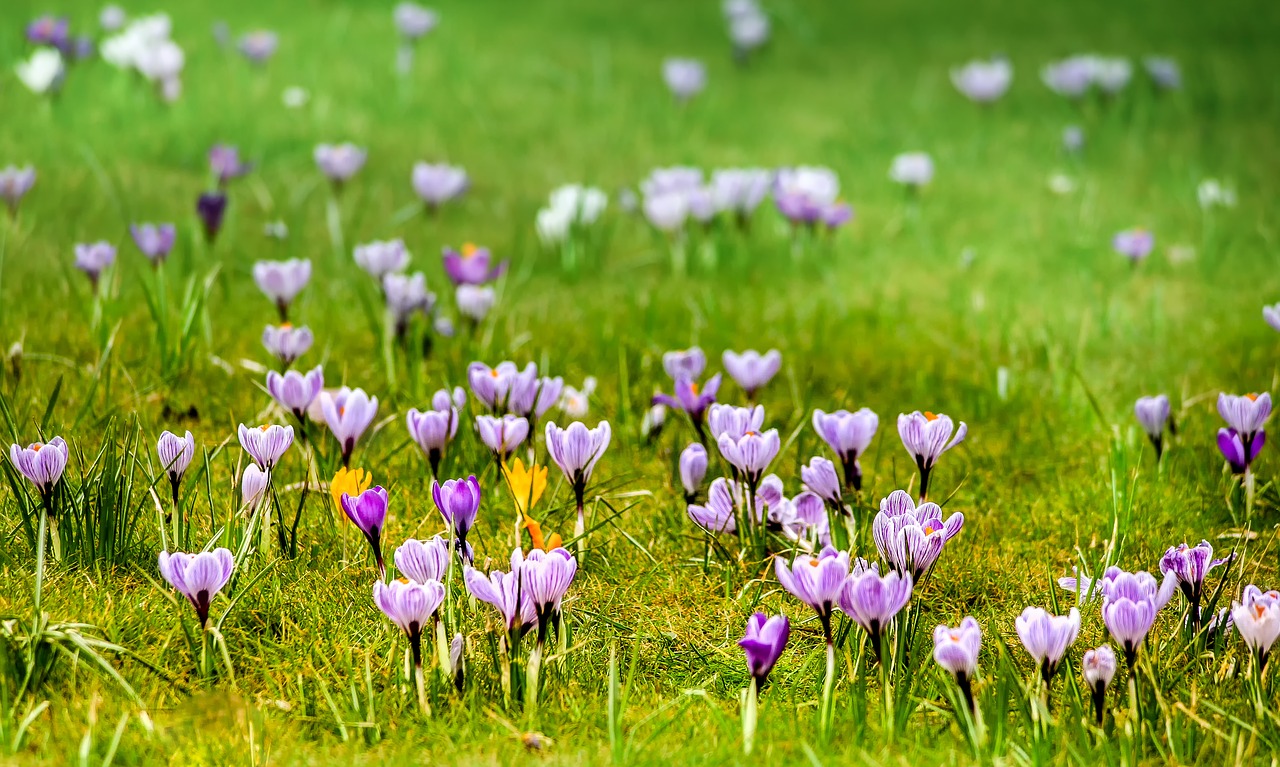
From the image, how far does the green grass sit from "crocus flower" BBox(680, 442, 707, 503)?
11 centimetres

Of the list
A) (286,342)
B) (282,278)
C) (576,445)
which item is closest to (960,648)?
(576,445)

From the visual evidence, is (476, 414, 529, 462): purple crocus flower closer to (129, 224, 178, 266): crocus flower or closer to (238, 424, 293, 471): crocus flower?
(238, 424, 293, 471): crocus flower

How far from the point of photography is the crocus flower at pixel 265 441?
7.82ft

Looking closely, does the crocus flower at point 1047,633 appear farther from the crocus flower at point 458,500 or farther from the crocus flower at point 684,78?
Result: the crocus flower at point 684,78

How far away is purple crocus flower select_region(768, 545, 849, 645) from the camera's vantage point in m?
2.05

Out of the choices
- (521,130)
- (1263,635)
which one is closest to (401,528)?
(1263,635)

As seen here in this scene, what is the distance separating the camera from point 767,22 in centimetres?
840

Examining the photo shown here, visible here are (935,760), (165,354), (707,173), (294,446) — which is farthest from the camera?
(707,173)

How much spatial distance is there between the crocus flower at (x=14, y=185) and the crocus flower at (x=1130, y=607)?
3789 mm

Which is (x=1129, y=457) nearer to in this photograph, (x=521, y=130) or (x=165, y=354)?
(x=165, y=354)

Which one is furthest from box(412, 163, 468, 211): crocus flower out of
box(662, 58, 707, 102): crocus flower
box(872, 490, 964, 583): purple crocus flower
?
box(872, 490, 964, 583): purple crocus flower

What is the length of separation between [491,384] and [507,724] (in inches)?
41.8

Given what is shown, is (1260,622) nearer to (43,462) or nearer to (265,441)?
(265,441)

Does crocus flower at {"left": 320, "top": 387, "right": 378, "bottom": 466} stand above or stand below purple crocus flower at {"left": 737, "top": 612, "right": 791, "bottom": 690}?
above
